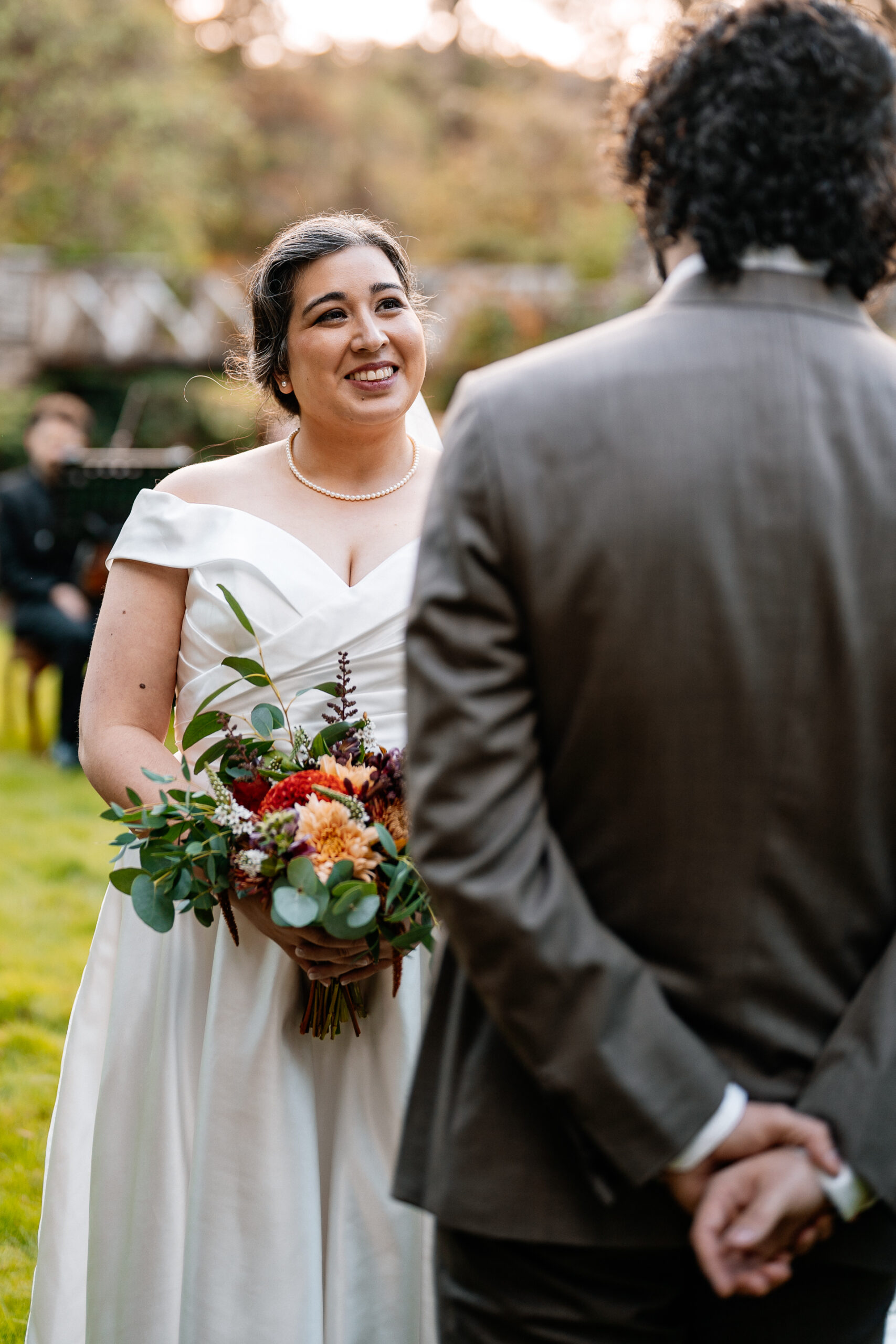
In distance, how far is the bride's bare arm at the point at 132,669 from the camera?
2535mm

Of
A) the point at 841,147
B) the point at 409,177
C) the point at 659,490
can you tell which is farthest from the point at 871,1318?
the point at 409,177

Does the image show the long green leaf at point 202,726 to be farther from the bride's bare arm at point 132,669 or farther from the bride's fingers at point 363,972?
the bride's fingers at point 363,972

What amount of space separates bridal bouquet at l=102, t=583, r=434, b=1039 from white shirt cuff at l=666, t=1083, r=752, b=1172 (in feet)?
2.45

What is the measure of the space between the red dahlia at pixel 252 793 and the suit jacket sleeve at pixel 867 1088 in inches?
43.9

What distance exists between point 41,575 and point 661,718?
871 centimetres

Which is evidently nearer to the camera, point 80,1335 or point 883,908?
point 883,908

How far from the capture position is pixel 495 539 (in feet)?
4.56

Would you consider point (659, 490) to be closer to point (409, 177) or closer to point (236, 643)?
point (236, 643)

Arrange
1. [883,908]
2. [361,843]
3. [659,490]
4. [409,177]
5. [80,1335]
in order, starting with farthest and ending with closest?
[409,177] < [80,1335] < [361,843] < [883,908] < [659,490]

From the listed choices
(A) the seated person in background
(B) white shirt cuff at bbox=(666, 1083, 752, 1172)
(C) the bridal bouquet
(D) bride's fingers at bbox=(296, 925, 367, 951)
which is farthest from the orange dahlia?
(A) the seated person in background

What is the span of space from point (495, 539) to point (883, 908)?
2.10 ft

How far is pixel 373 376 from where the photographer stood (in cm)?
266

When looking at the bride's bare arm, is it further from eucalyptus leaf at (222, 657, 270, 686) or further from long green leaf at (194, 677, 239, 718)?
eucalyptus leaf at (222, 657, 270, 686)

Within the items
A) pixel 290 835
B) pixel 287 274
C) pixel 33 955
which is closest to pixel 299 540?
pixel 287 274
